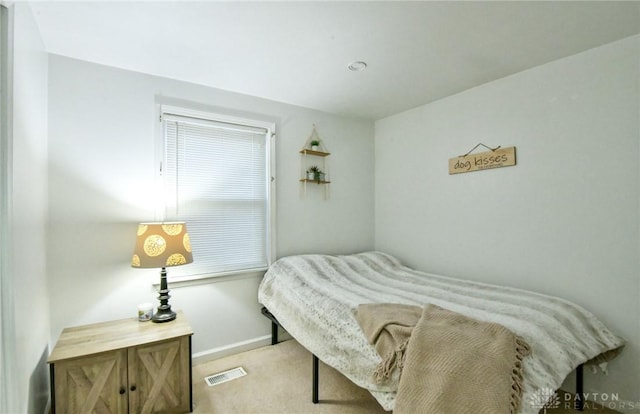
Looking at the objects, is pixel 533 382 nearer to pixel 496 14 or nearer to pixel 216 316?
pixel 496 14

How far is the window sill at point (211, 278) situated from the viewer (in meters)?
2.45

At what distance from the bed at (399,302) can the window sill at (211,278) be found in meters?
0.15

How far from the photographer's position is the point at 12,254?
52.1 inches

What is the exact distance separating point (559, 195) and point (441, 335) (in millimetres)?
1553

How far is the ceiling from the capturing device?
1.64 metres

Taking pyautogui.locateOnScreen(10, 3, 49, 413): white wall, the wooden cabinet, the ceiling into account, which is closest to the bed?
the wooden cabinet

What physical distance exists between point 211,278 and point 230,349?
66 cm

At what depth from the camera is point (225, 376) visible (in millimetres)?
2348

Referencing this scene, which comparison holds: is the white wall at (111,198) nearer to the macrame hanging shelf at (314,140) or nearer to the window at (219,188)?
the window at (219,188)

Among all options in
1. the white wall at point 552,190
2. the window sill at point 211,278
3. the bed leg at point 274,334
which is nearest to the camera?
the white wall at point 552,190

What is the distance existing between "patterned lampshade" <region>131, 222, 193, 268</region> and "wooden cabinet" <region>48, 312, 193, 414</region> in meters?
0.44

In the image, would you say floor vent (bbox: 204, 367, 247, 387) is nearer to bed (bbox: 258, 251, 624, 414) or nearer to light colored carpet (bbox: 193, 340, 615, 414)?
light colored carpet (bbox: 193, 340, 615, 414)

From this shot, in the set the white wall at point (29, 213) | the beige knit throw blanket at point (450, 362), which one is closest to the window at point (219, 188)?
the white wall at point (29, 213)

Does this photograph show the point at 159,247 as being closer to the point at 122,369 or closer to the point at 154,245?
the point at 154,245
